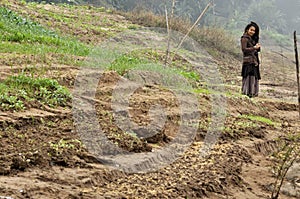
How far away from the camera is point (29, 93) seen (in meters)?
5.64

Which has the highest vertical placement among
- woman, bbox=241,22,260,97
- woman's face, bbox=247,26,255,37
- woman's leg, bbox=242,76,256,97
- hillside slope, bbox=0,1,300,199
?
woman's face, bbox=247,26,255,37

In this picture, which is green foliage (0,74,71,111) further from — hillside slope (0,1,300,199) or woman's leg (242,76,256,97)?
woman's leg (242,76,256,97)

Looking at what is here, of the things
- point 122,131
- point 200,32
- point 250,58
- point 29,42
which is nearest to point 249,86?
point 250,58

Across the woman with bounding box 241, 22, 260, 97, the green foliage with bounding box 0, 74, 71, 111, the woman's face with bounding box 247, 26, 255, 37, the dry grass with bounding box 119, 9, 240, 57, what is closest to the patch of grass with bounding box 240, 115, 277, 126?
the woman with bounding box 241, 22, 260, 97

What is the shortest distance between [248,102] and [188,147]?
13.0 ft

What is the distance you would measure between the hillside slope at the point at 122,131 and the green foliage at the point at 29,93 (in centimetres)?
2

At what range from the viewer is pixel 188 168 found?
4715 mm

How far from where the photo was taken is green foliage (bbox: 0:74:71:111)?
514 centimetres

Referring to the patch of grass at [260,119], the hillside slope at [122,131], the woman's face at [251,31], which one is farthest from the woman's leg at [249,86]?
the patch of grass at [260,119]

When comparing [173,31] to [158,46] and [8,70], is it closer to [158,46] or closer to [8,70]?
[158,46]

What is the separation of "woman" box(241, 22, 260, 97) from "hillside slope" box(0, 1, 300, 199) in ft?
1.52

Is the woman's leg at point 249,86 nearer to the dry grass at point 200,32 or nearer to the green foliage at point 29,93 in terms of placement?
the green foliage at point 29,93

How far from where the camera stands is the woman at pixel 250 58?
9.75 metres

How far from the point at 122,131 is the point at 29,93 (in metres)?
1.30
